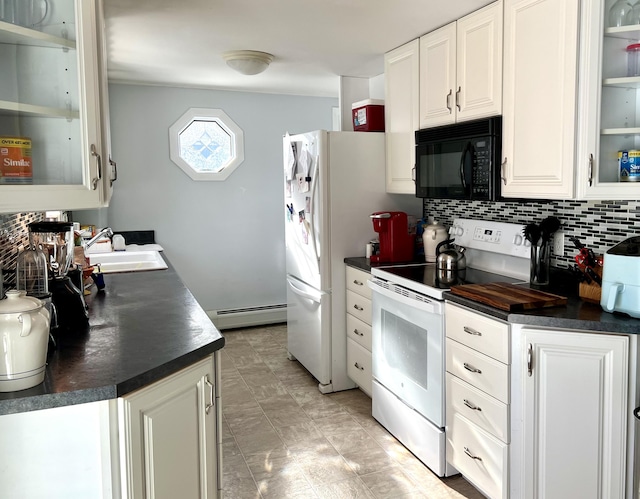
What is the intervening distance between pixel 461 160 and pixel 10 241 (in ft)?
6.98

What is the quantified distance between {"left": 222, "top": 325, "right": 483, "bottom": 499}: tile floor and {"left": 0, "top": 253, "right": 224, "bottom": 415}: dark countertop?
3.07ft

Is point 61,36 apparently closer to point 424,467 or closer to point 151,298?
point 151,298

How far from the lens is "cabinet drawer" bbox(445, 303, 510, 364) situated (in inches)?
82.6

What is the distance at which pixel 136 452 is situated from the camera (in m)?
1.45

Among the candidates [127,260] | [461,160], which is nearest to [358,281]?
[461,160]

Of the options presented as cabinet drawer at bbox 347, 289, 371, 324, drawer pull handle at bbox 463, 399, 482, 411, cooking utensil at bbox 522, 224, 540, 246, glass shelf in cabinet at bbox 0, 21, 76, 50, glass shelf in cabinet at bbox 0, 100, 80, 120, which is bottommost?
drawer pull handle at bbox 463, 399, 482, 411

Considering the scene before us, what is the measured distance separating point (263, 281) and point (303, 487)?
2850 millimetres

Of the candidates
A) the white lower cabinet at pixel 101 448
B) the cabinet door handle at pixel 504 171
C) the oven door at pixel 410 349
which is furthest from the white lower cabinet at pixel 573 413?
the white lower cabinet at pixel 101 448

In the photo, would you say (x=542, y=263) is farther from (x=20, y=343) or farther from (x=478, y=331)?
(x=20, y=343)

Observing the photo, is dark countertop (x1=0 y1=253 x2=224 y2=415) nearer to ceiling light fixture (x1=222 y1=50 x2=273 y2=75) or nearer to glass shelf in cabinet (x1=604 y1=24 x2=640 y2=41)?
ceiling light fixture (x1=222 y1=50 x2=273 y2=75)

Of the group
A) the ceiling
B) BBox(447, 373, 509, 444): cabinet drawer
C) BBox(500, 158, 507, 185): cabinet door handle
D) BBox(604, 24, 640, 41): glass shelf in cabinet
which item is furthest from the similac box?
Result: BBox(604, 24, 640, 41): glass shelf in cabinet

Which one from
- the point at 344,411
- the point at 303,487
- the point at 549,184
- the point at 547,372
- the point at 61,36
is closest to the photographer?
the point at 61,36

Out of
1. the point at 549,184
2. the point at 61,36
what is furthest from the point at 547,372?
the point at 61,36

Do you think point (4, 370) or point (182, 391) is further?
point (182, 391)
